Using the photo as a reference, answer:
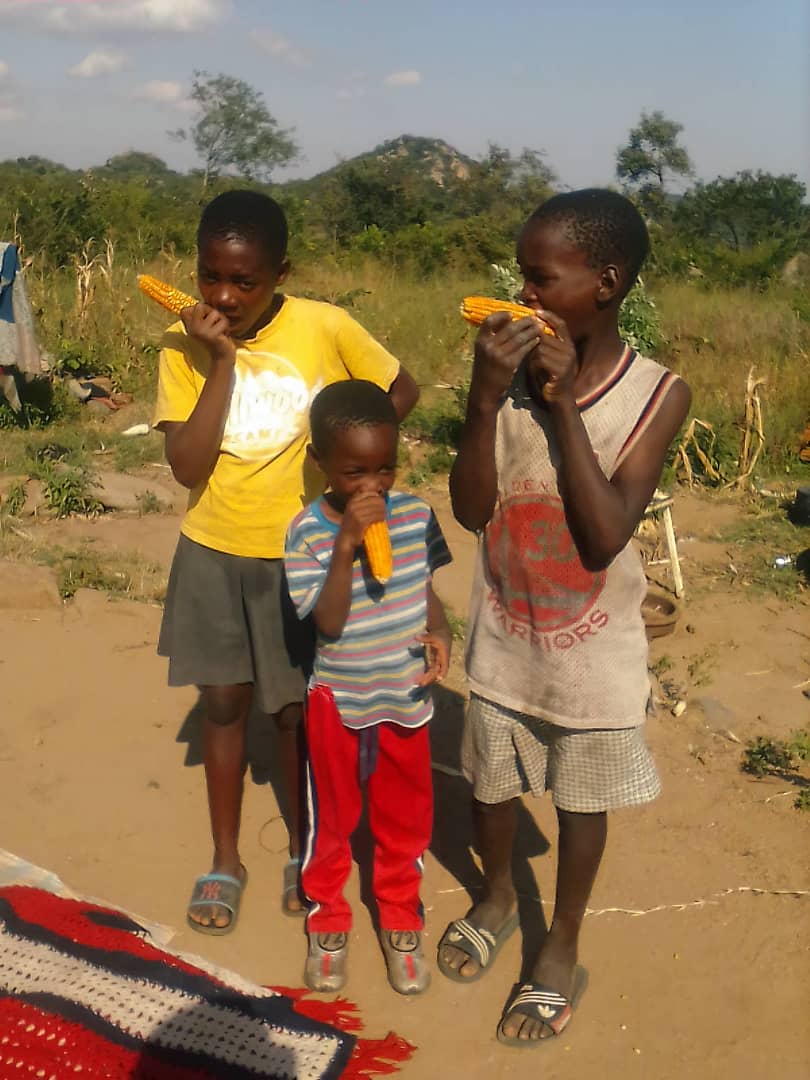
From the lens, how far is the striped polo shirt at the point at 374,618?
2170 millimetres

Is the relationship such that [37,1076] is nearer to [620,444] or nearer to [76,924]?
[76,924]

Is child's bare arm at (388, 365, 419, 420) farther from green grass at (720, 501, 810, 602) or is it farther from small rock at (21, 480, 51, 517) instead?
small rock at (21, 480, 51, 517)

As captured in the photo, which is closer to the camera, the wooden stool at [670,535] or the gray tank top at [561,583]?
the gray tank top at [561,583]

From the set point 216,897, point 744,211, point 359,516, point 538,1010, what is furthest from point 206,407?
point 744,211

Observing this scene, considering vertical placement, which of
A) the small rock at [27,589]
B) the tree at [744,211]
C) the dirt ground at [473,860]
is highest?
the tree at [744,211]

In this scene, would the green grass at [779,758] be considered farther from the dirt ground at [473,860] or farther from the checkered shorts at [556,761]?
the checkered shorts at [556,761]

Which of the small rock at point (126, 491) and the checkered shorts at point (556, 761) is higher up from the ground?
the checkered shorts at point (556, 761)

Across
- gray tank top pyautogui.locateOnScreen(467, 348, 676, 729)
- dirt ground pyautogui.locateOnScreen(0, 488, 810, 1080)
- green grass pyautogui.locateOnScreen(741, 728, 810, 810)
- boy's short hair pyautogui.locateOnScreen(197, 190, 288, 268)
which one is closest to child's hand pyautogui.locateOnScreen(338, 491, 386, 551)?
gray tank top pyautogui.locateOnScreen(467, 348, 676, 729)

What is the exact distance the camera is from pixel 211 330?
7.11 feet

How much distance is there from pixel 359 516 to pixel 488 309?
1.59 ft

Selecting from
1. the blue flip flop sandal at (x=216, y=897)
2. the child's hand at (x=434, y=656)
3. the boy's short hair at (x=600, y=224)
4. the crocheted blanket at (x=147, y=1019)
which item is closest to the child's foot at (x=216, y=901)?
the blue flip flop sandal at (x=216, y=897)

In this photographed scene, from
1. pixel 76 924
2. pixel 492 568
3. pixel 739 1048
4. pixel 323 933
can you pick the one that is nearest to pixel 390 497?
pixel 492 568

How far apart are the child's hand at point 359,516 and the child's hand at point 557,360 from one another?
423 mm

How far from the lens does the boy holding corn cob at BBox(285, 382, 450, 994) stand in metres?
2.10
